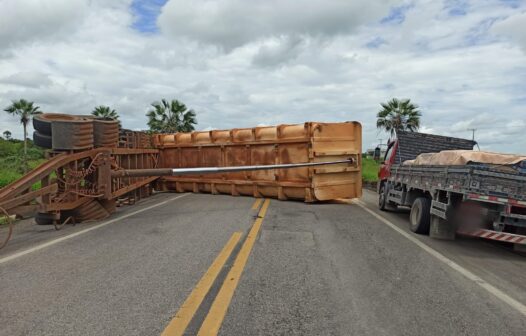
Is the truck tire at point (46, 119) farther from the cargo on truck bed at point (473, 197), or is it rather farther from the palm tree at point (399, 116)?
the palm tree at point (399, 116)

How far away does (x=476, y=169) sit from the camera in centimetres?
700

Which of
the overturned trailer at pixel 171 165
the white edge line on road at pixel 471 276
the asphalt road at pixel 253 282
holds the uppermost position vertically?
the overturned trailer at pixel 171 165

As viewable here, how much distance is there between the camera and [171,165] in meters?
18.6

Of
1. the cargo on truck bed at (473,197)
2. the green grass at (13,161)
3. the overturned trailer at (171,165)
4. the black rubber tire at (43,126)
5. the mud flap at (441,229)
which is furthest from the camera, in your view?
the green grass at (13,161)

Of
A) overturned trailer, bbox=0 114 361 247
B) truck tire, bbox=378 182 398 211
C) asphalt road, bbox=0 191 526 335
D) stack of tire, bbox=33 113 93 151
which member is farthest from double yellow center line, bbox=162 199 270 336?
truck tire, bbox=378 182 398 211

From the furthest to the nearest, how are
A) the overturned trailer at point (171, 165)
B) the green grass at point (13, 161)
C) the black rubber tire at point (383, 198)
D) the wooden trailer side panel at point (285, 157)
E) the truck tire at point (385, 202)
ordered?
the green grass at point (13, 161), the wooden trailer side panel at point (285, 157), the black rubber tire at point (383, 198), the truck tire at point (385, 202), the overturned trailer at point (171, 165)

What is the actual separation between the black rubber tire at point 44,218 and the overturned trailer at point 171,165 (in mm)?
19

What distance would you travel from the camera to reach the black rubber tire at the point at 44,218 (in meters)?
8.86

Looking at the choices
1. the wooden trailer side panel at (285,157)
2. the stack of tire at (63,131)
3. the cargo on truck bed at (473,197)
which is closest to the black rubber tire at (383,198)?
the wooden trailer side panel at (285,157)

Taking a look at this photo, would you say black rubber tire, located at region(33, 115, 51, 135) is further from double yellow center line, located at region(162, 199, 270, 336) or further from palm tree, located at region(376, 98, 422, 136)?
palm tree, located at region(376, 98, 422, 136)

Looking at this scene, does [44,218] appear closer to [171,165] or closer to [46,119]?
[46,119]

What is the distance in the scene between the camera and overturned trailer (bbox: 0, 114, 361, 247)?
9062mm

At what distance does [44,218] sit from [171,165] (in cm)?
982

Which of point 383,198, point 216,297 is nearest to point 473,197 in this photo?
point 216,297
